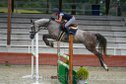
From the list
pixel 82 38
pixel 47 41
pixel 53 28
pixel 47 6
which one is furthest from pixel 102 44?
pixel 47 6

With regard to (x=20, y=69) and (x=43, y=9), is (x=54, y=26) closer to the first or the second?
(x=20, y=69)

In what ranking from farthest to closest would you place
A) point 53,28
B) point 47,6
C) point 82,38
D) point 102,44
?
point 47,6, point 102,44, point 82,38, point 53,28

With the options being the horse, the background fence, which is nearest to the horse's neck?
the horse

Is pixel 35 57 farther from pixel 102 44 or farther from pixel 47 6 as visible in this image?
pixel 47 6

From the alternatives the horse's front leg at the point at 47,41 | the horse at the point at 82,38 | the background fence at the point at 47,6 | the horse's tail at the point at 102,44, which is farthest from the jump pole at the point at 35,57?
the background fence at the point at 47,6

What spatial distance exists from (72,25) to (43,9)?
452 inches

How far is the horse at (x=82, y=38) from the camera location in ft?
42.8

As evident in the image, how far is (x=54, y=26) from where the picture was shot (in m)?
13.2

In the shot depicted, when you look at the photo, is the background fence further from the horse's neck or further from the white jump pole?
the horse's neck

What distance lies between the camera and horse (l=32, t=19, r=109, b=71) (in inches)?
513

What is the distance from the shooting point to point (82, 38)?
14.2 meters

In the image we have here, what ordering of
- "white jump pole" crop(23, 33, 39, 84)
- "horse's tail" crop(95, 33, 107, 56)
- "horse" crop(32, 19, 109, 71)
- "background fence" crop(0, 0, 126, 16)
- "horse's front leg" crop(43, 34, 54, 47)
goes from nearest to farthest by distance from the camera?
"white jump pole" crop(23, 33, 39, 84)
"horse's front leg" crop(43, 34, 54, 47)
"horse" crop(32, 19, 109, 71)
"horse's tail" crop(95, 33, 107, 56)
"background fence" crop(0, 0, 126, 16)

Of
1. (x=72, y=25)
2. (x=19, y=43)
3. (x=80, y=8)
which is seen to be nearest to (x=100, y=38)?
(x=72, y=25)

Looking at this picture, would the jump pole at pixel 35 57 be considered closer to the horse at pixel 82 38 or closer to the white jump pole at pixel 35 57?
the white jump pole at pixel 35 57
